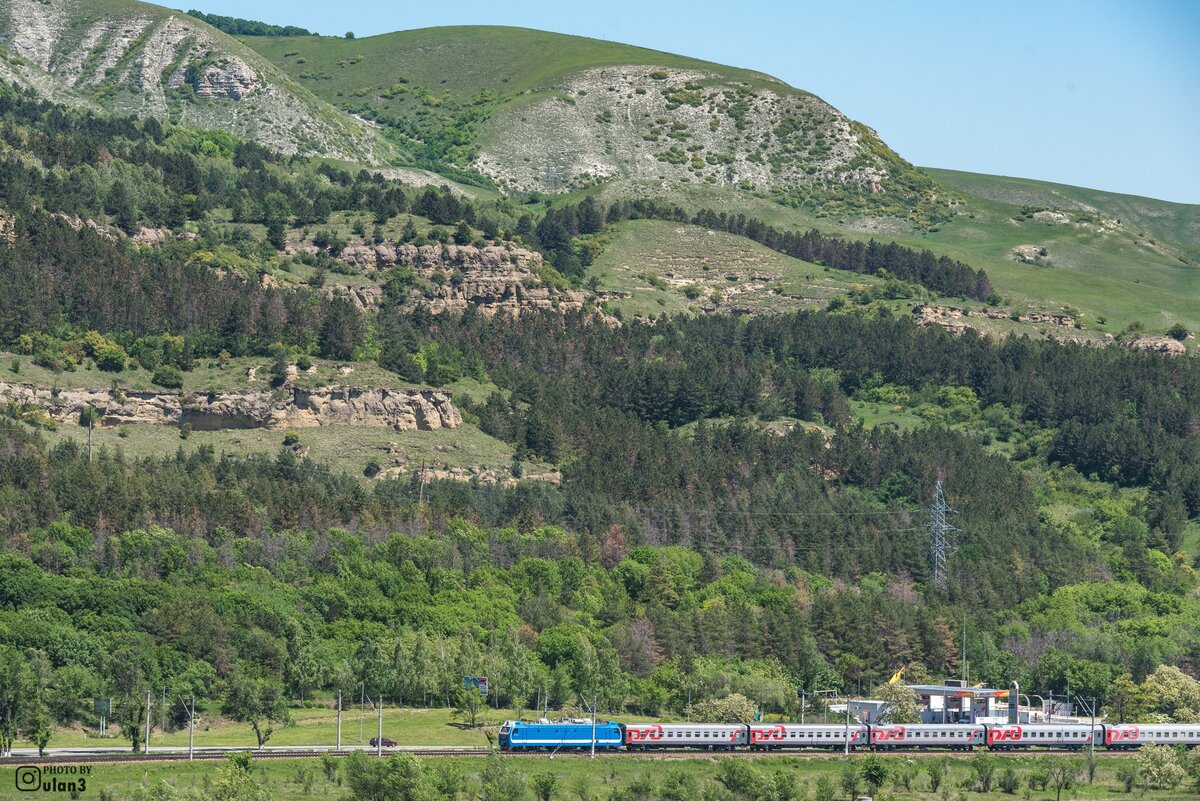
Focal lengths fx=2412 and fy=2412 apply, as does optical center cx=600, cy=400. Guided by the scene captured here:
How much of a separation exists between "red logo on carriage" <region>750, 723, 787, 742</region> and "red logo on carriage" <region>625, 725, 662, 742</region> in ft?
22.0

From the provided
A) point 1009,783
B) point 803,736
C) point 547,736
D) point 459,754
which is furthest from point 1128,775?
point 459,754

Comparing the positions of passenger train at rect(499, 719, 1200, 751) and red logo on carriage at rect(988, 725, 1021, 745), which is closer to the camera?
passenger train at rect(499, 719, 1200, 751)

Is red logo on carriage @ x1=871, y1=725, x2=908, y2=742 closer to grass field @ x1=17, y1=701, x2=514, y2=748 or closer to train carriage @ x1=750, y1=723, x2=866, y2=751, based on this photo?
train carriage @ x1=750, y1=723, x2=866, y2=751

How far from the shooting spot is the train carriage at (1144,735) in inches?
6727

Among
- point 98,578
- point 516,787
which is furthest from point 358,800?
point 98,578

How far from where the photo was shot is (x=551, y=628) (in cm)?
19662

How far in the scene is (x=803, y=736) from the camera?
6398 inches

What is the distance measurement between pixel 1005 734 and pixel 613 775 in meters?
37.3

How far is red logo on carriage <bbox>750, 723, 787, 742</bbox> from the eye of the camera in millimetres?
160875

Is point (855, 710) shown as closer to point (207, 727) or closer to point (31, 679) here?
point (207, 727)

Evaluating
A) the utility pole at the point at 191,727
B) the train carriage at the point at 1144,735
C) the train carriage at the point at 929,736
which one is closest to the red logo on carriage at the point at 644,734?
the train carriage at the point at 929,736

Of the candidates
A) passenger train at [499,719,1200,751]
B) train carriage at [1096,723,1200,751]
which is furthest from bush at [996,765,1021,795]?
train carriage at [1096,723,1200,751]

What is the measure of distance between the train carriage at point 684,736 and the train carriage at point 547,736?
282 centimetres

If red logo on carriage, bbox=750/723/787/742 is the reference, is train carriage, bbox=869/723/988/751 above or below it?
below
